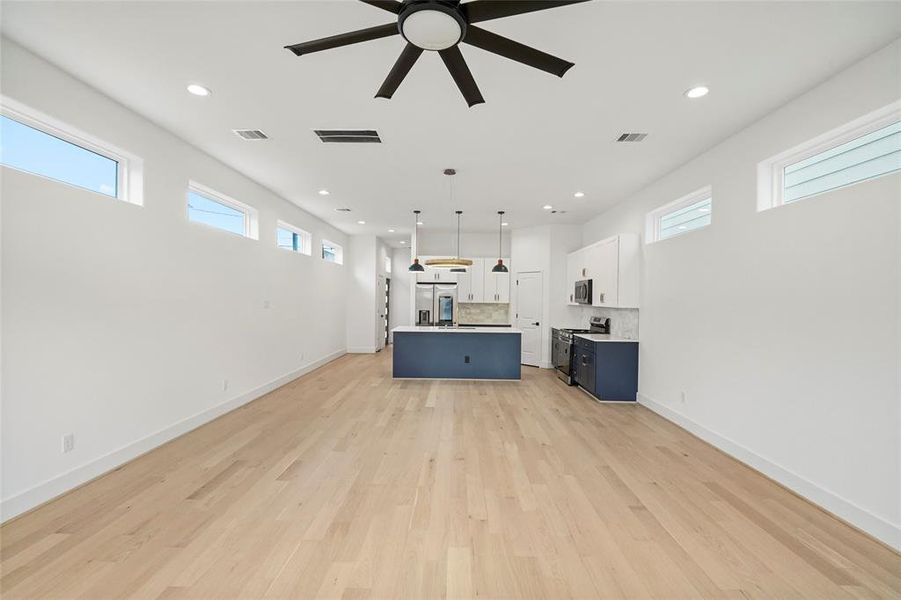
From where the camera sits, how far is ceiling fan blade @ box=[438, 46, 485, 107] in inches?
68.8

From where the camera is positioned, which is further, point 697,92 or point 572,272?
point 572,272

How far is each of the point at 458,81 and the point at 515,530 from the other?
261 cm

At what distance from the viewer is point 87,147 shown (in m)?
3.03

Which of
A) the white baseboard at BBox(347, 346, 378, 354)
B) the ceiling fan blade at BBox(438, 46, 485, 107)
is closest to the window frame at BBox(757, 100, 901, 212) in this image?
the ceiling fan blade at BBox(438, 46, 485, 107)

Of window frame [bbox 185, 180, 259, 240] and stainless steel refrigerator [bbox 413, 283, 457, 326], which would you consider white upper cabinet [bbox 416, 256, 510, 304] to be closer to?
stainless steel refrigerator [bbox 413, 283, 457, 326]

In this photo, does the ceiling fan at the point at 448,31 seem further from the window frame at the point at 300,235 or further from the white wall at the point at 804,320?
the window frame at the point at 300,235

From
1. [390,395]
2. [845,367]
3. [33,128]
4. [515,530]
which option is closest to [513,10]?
[515,530]

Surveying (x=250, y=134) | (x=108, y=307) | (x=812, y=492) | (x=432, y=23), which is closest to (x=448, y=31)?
(x=432, y=23)

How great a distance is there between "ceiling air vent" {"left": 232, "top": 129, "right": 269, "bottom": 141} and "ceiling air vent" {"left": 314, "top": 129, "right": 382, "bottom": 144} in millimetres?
568

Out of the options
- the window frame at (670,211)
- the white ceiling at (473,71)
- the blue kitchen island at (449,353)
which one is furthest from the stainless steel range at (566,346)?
the white ceiling at (473,71)

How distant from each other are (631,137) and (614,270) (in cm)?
240

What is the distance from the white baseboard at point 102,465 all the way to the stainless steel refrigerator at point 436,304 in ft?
15.0

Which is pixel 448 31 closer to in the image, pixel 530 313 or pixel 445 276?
pixel 530 313

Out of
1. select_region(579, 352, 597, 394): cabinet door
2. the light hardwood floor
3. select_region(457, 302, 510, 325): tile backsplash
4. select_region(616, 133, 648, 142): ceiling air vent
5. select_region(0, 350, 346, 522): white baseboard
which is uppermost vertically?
select_region(616, 133, 648, 142): ceiling air vent
